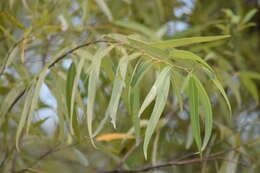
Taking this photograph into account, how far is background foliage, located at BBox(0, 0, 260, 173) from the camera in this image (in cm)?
68

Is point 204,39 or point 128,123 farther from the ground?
point 204,39

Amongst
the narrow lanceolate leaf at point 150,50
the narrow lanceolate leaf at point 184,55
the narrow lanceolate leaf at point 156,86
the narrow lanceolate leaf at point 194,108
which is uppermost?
the narrow lanceolate leaf at point 150,50

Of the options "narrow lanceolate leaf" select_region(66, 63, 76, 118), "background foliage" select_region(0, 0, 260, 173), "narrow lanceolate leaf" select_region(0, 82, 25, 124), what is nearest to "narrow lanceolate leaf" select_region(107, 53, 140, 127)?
"background foliage" select_region(0, 0, 260, 173)

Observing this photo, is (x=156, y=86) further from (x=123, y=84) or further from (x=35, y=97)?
(x=35, y=97)

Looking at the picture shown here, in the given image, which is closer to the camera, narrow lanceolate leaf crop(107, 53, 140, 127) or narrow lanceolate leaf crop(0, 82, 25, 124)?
narrow lanceolate leaf crop(107, 53, 140, 127)

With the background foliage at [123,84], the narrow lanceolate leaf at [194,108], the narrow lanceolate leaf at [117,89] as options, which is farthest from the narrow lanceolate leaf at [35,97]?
the narrow lanceolate leaf at [194,108]

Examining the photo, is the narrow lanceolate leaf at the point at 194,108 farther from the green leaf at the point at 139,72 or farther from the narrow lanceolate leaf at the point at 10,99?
the narrow lanceolate leaf at the point at 10,99

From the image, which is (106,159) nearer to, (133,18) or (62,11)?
(133,18)

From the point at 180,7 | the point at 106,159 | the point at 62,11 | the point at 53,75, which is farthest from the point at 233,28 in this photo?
the point at 106,159

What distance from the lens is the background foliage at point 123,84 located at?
0.68m

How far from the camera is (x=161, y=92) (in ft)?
2.11

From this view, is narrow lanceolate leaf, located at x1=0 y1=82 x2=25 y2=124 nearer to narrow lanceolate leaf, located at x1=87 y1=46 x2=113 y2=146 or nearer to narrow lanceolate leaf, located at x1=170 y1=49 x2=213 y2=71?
narrow lanceolate leaf, located at x1=87 y1=46 x2=113 y2=146

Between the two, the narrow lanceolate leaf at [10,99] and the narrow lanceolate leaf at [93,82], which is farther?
the narrow lanceolate leaf at [10,99]

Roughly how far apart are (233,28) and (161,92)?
63 cm
